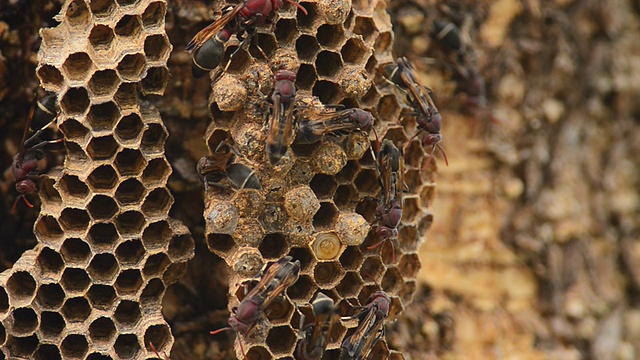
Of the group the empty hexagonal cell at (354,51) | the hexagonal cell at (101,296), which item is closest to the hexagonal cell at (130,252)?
the hexagonal cell at (101,296)

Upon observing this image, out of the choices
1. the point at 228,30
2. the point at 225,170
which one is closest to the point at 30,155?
the point at 225,170

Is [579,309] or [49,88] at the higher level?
[49,88]

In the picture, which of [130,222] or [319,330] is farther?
[130,222]

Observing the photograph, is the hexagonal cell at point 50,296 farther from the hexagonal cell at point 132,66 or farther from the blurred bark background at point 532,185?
the blurred bark background at point 532,185

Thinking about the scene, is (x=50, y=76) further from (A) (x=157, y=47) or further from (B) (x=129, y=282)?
(B) (x=129, y=282)

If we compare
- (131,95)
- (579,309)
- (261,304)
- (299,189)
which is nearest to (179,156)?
(131,95)

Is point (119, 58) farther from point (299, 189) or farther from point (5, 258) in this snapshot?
point (5, 258)
